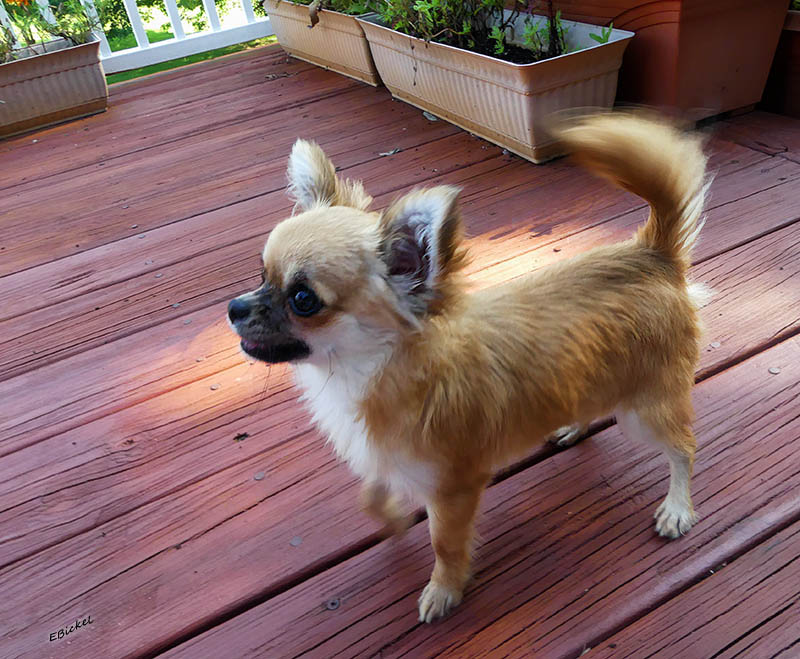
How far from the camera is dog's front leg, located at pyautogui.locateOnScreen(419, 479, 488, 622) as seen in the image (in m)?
1.21

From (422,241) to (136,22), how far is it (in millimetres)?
4420

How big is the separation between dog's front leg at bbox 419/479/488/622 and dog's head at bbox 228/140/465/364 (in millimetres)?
329

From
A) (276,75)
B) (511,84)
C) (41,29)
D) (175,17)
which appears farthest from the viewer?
(175,17)

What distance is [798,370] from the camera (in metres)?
1.64

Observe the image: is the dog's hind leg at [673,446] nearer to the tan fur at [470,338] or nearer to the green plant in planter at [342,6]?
the tan fur at [470,338]

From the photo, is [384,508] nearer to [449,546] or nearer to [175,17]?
[449,546]

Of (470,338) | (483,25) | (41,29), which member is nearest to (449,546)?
(470,338)

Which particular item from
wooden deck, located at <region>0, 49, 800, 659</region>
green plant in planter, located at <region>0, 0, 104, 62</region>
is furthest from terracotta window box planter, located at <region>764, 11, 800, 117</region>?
green plant in planter, located at <region>0, 0, 104, 62</region>

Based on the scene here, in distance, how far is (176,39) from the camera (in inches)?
189

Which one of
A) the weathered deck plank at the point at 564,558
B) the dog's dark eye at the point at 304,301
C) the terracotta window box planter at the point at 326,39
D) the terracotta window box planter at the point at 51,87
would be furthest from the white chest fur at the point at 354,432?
the terracotta window box planter at the point at 51,87

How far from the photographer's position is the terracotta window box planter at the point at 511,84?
8.17 feet

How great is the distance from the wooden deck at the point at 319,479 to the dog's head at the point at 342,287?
0.53 m

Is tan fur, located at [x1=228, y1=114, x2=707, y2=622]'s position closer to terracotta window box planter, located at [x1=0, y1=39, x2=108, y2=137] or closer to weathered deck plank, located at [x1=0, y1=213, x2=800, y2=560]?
weathered deck plank, located at [x1=0, y1=213, x2=800, y2=560]

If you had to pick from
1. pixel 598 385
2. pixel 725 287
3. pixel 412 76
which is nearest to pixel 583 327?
pixel 598 385
